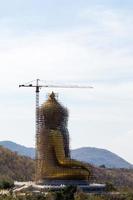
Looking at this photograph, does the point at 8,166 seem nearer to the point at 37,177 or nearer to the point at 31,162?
the point at 31,162

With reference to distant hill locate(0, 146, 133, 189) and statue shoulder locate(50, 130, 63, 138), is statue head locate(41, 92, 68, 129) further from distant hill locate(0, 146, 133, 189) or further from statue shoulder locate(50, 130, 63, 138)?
distant hill locate(0, 146, 133, 189)

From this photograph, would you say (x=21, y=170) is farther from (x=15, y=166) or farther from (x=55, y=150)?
(x=55, y=150)

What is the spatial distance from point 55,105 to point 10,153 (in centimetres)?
5949

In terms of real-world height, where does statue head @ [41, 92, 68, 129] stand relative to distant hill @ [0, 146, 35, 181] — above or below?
above

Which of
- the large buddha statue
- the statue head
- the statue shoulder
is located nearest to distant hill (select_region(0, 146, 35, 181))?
the large buddha statue

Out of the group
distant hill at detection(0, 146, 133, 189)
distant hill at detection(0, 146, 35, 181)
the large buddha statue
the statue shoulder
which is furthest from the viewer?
distant hill at detection(0, 146, 35, 181)

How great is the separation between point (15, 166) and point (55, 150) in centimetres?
5095

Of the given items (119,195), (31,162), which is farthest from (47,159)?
(31,162)

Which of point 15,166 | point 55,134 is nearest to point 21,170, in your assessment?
point 15,166

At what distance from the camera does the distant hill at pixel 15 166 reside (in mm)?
143875

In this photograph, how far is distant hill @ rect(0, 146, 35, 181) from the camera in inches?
5664

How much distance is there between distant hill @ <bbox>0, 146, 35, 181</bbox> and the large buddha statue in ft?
119

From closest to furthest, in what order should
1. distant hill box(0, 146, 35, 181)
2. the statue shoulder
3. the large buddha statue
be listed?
1. the large buddha statue
2. the statue shoulder
3. distant hill box(0, 146, 35, 181)

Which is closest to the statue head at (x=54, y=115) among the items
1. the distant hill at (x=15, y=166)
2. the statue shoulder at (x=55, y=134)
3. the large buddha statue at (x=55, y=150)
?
the large buddha statue at (x=55, y=150)
